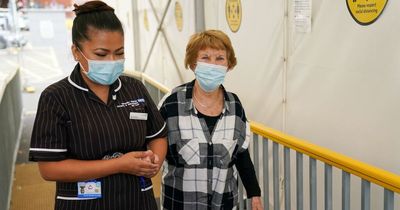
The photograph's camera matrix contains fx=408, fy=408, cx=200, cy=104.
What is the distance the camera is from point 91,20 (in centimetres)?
140

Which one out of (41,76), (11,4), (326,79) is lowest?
(41,76)

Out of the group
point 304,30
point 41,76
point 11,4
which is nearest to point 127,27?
point 11,4

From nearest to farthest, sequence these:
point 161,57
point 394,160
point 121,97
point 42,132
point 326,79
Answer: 1. point 42,132
2. point 121,97
3. point 394,160
4. point 326,79
5. point 161,57

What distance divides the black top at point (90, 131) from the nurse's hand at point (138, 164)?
0.05 metres

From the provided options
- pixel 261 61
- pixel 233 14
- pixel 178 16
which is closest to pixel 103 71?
pixel 261 61

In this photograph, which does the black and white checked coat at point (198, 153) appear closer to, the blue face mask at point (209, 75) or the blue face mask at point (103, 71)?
the blue face mask at point (209, 75)

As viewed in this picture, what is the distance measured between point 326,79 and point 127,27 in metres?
6.96

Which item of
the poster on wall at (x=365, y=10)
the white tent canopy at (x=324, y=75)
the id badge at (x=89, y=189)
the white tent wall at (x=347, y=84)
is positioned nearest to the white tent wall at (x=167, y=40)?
the white tent canopy at (x=324, y=75)

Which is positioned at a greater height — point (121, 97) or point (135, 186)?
point (121, 97)

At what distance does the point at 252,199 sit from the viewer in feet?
6.13

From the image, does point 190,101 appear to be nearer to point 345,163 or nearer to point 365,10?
point 345,163

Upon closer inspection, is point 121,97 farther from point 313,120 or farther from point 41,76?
point 41,76

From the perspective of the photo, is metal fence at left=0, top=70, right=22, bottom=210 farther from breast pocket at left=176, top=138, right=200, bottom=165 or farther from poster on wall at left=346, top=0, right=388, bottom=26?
poster on wall at left=346, top=0, right=388, bottom=26

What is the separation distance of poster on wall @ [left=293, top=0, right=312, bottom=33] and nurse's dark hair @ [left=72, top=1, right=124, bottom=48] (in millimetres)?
1692
